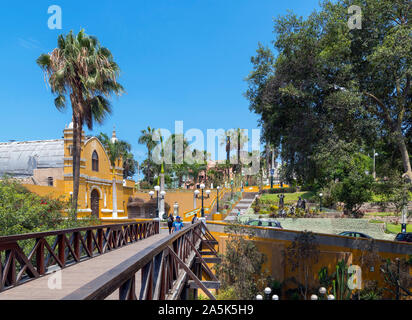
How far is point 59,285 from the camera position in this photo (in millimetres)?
6891

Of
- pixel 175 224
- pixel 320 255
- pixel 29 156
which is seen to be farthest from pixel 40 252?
pixel 29 156

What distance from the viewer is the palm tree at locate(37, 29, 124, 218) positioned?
1977 centimetres

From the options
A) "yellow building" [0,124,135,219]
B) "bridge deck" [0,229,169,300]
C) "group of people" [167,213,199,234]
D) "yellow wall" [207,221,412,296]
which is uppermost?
"yellow building" [0,124,135,219]

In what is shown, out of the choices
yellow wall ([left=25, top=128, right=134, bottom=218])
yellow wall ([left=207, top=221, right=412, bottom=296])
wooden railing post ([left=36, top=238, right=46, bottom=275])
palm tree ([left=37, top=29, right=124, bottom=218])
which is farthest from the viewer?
yellow wall ([left=25, top=128, right=134, bottom=218])

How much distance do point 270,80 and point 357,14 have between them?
13.3 ft

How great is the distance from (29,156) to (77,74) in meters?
25.2

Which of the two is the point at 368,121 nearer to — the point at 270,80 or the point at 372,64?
the point at 372,64

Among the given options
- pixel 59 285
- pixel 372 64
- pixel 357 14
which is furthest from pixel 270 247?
pixel 59 285

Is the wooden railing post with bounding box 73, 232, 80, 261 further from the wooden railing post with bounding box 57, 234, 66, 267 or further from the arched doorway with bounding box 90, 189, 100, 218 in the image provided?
the arched doorway with bounding box 90, 189, 100, 218

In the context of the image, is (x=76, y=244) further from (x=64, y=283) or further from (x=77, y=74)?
(x=77, y=74)

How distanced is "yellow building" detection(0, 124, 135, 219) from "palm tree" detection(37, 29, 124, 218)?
1061cm

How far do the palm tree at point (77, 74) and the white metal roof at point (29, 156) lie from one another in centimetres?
1994

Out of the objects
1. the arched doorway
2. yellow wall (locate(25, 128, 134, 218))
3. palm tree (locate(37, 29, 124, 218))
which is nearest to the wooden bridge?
palm tree (locate(37, 29, 124, 218))

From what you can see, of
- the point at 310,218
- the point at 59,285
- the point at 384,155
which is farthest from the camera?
the point at 310,218
